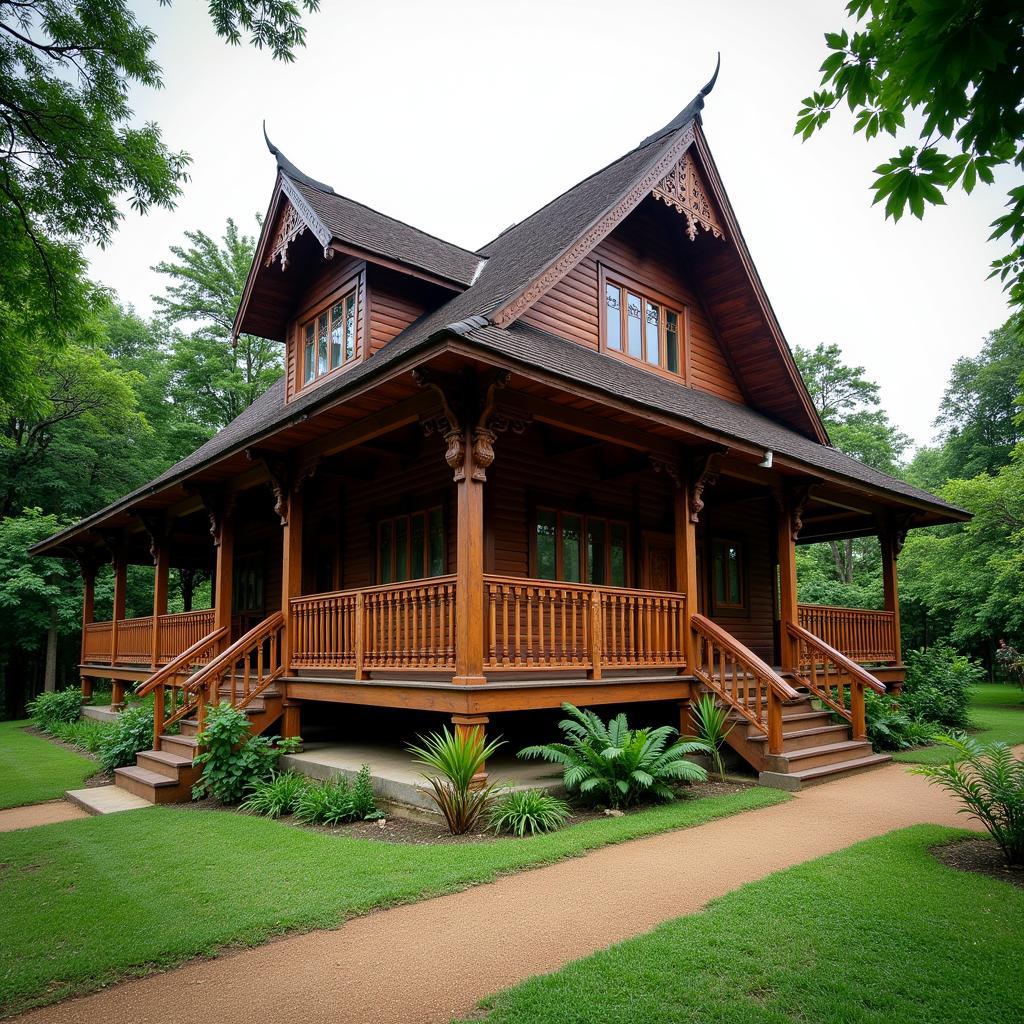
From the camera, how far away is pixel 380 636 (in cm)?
994

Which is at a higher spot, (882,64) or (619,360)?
(619,360)

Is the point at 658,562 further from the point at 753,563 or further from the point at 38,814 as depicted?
the point at 38,814

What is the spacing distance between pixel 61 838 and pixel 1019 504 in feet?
78.7

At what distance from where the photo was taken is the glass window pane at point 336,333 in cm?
1344

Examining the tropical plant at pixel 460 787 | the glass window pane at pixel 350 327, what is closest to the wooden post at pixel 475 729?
the tropical plant at pixel 460 787

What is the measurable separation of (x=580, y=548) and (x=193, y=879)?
26.4 feet

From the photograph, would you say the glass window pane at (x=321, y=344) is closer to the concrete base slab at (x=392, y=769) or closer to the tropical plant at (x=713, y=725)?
the concrete base slab at (x=392, y=769)

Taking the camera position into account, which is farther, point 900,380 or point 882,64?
point 900,380

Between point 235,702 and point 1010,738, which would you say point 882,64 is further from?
point 1010,738

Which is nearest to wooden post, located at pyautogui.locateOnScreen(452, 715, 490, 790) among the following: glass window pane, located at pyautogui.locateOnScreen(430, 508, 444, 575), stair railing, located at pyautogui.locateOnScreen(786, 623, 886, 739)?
glass window pane, located at pyautogui.locateOnScreen(430, 508, 444, 575)

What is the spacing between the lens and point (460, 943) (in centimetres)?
491

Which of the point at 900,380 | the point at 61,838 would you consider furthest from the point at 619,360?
the point at 900,380

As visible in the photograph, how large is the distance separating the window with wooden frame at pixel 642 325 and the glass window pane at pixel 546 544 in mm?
2908

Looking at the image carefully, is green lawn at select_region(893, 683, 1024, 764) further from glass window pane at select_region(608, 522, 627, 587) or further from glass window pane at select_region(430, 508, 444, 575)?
glass window pane at select_region(430, 508, 444, 575)
